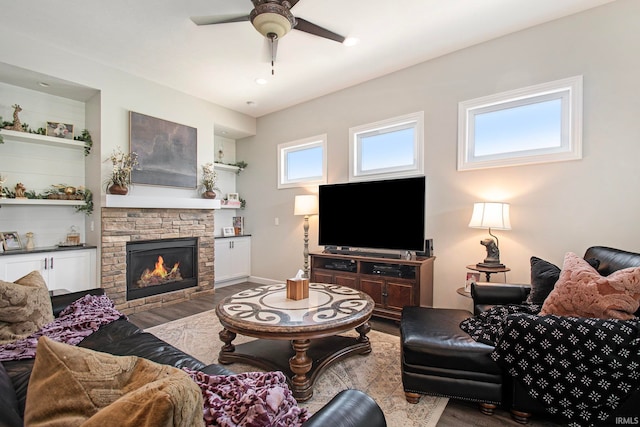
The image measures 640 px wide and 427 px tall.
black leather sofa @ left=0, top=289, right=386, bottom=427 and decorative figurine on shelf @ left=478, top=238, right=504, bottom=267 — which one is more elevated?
decorative figurine on shelf @ left=478, top=238, right=504, bottom=267

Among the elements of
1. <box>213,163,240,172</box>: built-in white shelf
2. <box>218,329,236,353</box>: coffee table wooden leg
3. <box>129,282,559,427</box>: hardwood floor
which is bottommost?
<box>129,282,559,427</box>: hardwood floor

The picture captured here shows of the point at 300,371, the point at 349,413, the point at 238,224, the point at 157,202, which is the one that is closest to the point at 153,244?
the point at 157,202

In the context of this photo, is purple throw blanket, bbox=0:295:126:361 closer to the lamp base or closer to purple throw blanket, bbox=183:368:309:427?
purple throw blanket, bbox=183:368:309:427

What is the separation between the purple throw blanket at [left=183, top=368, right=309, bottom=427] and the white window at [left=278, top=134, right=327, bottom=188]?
11.7 ft

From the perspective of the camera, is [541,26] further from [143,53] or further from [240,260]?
[240,260]

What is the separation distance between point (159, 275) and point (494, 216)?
4.16 metres

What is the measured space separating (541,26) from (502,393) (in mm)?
3196

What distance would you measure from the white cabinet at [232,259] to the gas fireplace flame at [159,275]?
0.69 meters

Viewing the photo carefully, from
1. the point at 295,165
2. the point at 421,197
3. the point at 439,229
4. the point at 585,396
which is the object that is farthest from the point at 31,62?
the point at 585,396

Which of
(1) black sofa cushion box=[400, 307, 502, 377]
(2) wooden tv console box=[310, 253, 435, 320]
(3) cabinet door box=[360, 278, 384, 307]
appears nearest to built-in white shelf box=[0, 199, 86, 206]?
(2) wooden tv console box=[310, 253, 435, 320]

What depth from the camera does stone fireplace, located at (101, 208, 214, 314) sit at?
11.8 ft

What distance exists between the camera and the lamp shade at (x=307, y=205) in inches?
164

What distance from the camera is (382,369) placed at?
232 cm

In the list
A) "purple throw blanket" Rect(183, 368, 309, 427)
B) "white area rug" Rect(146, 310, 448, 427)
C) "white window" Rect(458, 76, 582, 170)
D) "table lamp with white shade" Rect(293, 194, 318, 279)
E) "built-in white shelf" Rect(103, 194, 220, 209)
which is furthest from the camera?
"table lamp with white shade" Rect(293, 194, 318, 279)
